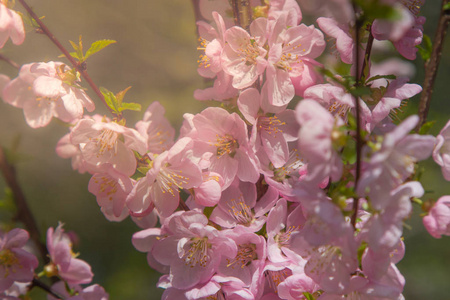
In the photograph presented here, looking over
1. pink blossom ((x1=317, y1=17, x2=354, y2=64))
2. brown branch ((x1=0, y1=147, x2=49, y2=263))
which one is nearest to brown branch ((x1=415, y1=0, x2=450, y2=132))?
pink blossom ((x1=317, y1=17, x2=354, y2=64))

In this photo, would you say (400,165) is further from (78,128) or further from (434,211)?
(78,128)

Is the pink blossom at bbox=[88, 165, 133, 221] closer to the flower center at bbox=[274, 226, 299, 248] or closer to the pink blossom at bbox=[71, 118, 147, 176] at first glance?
the pink blossom at bbox=[71, 118, 147, 176]

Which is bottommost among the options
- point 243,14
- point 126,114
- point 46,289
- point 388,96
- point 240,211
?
point 126,114

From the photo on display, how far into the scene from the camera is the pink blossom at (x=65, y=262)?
0.71 meters

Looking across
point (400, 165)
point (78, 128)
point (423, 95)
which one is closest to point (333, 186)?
point (400, 165)

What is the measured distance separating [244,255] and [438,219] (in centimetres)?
25

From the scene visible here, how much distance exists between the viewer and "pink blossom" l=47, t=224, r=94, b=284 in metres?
0.71

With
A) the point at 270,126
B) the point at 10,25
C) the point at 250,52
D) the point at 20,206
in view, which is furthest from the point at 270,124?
the point at 20,206

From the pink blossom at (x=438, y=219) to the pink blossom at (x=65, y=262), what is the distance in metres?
0.53

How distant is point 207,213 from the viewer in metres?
0.61

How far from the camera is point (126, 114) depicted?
6.19 ft

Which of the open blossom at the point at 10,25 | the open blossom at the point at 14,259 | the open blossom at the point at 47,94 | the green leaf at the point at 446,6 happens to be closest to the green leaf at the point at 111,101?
the open blossom at the point at 47,94

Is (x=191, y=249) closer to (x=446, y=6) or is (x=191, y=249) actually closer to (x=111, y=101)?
(x=111, y=101)

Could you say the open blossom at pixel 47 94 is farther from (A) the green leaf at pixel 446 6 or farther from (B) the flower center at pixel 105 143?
(A) the green leaf at pixel 446 6
